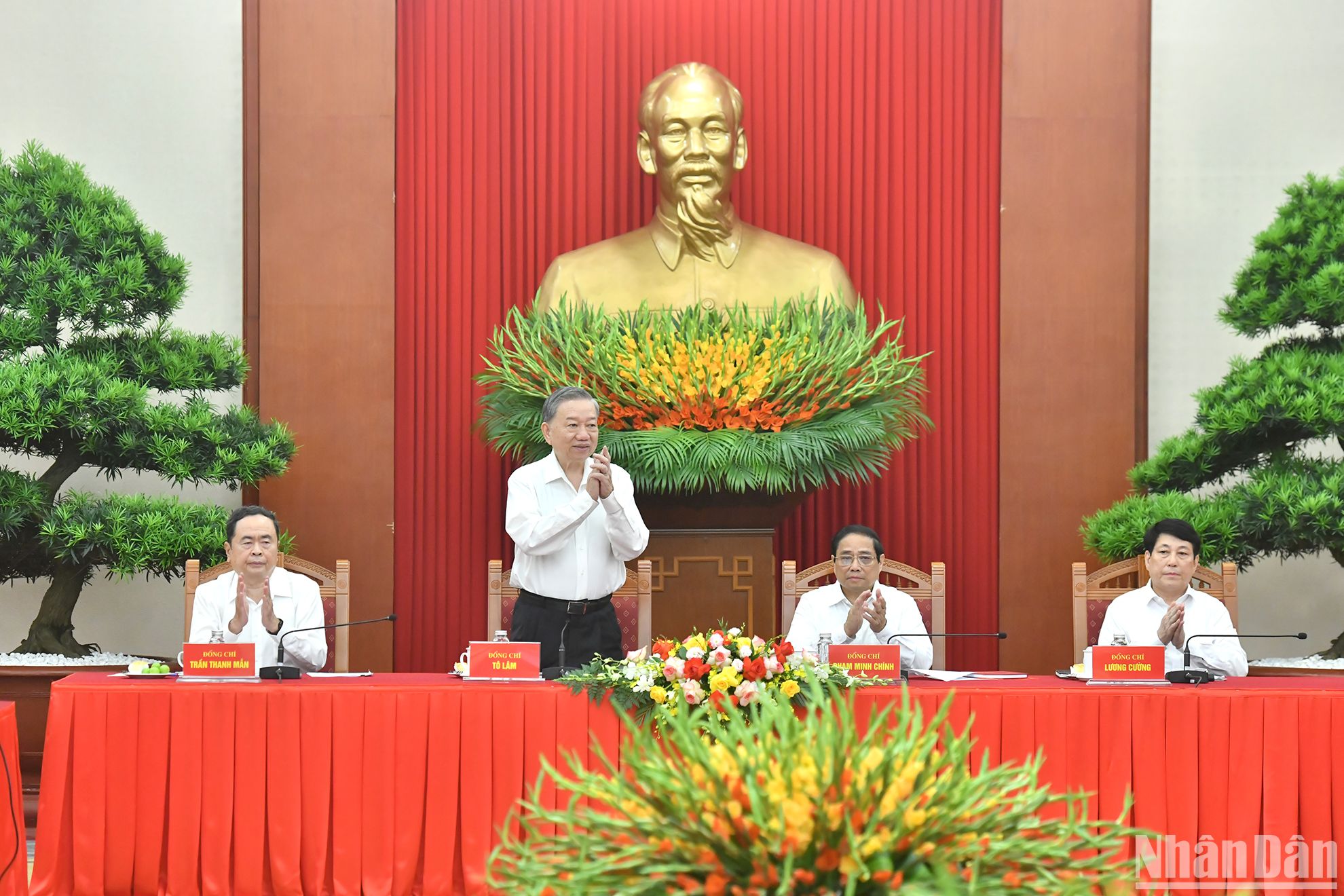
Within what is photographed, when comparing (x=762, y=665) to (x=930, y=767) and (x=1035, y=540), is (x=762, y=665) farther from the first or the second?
(x=1035, y=540)

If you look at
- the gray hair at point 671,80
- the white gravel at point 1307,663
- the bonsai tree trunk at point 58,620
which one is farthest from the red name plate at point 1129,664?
the bonsai tree trunk at point 58,620

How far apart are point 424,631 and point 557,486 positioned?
1774 millimetres

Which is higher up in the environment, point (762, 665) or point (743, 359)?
point (743, 359)

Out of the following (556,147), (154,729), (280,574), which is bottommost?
(154,729)

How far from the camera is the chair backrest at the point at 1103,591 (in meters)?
3.69

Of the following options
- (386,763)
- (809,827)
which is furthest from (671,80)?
(809,827)

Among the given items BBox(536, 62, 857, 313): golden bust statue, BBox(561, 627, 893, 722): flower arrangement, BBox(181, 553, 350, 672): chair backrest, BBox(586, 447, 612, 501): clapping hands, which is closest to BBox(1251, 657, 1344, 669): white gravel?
BBox(536, 62, 857, 313): golden bust statue

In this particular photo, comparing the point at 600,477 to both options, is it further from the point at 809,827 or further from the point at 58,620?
the point at 58,620

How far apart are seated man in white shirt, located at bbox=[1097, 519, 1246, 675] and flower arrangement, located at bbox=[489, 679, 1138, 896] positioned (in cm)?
186

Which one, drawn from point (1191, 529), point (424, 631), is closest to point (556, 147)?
point (424, 631)

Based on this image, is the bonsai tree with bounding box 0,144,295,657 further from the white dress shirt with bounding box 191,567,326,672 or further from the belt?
the belt

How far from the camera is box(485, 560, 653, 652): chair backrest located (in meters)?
3.76

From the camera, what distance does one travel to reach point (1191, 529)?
3211 millimetres

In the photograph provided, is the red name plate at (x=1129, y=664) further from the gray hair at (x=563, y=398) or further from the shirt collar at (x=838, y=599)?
the gray hair at (x=563, y=398)
